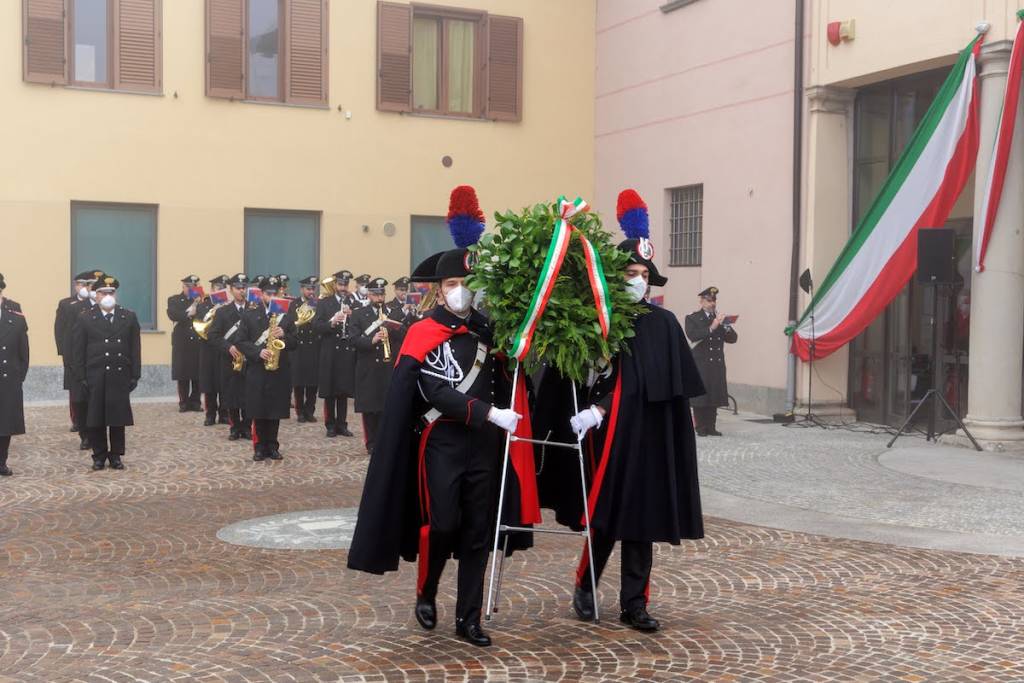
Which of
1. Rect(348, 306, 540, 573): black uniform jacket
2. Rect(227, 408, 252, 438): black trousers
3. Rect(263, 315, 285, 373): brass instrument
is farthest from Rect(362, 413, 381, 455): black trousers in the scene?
Rect(348, 306, 540, 573): black uniform jacket

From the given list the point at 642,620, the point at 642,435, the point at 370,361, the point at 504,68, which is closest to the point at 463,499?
the point at 642,435

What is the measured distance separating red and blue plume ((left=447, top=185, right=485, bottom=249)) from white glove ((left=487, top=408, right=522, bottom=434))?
895mm

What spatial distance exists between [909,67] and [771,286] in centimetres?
372

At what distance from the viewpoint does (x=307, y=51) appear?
20547 mm

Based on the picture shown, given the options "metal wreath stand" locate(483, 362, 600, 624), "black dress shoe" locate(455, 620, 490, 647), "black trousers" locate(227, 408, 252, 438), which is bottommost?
"black dress shoe" locate(455, 620, 490, 647)

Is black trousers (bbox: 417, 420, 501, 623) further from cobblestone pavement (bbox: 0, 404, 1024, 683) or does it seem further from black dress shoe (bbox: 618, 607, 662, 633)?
black dress shoe (bbox: 618, 607, 662, 633)

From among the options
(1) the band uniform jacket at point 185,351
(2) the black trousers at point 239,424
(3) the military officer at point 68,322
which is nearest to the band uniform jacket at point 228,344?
(2) the black trousers at point 239,424

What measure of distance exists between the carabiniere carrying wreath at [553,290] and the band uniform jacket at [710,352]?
9187mm

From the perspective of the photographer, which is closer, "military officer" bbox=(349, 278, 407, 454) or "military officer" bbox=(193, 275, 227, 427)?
"military officer" bbox=(349, 278, 407, 454)

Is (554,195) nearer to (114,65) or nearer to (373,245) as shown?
(373,245)

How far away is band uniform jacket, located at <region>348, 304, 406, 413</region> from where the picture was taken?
44.3 ft

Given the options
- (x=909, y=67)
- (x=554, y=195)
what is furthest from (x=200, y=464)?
(x=554, y=195)

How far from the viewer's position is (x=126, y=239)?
19.6 meters

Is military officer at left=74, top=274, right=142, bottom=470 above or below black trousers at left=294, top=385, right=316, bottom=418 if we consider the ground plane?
above
